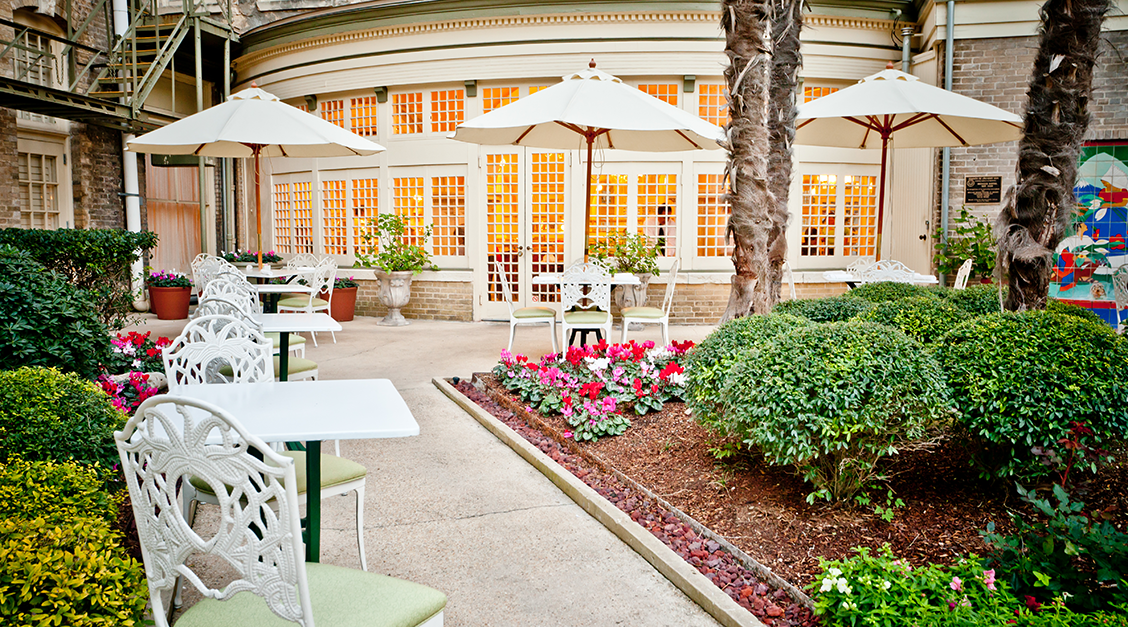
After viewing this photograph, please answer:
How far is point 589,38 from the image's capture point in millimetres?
10922

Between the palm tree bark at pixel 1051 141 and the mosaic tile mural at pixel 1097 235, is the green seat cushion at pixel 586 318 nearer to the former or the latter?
the palm tree bark at pixel 1051 141

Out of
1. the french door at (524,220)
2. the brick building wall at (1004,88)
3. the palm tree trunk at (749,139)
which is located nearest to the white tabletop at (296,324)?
the palm tree trunk at (749,139)

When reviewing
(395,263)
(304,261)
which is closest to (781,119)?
(395,263)

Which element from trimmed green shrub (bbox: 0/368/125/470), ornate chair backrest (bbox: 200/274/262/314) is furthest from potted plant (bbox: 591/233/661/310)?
trimmed green shrub (bbox: 0/368/125/470)

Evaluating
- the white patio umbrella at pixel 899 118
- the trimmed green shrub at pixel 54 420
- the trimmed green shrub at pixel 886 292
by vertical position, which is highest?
the white patio umbrella at pixel 899 118

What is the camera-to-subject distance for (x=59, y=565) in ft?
5.40

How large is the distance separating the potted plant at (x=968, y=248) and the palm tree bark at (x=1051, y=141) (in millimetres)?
5670

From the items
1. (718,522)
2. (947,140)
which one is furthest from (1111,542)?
(947,140)

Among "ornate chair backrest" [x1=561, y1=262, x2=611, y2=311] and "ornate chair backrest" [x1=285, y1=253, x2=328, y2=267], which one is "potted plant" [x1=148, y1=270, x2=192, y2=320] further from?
"ornate chair backrest" [x1=561, y1=262, x2=611, y2=311]

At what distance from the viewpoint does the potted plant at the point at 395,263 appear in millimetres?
11305

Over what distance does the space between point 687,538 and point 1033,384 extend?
1547mm

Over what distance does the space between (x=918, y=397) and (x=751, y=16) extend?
3397 millimetres

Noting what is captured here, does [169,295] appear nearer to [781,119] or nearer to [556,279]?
[556,279]

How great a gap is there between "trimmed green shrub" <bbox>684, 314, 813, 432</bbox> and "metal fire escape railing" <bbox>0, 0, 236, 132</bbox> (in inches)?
344
